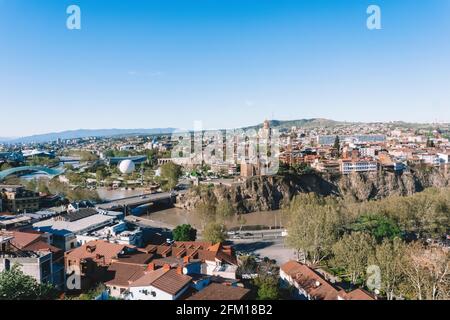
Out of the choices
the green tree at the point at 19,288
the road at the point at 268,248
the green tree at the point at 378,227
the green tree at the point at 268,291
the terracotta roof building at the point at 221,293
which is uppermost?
the green tree at the point at 19,288

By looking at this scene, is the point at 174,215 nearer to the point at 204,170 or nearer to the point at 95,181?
the point at 204,170

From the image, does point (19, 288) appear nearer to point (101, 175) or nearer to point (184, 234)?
point (184, 234)

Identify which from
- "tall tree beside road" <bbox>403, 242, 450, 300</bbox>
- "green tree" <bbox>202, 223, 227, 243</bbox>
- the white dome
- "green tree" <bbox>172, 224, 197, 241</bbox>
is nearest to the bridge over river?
"green tree" <bbox>172, 224, 197, 241</bbox>

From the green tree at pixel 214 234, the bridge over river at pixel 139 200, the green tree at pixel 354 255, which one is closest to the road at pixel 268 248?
the green tree at pixel 214 234

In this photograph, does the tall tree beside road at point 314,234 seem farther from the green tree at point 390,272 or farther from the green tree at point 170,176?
the green tree at point 170,176

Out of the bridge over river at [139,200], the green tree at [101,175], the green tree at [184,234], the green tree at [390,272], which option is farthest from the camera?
the green tree at [101,175]

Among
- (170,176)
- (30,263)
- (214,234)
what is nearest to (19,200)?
(170,176)
